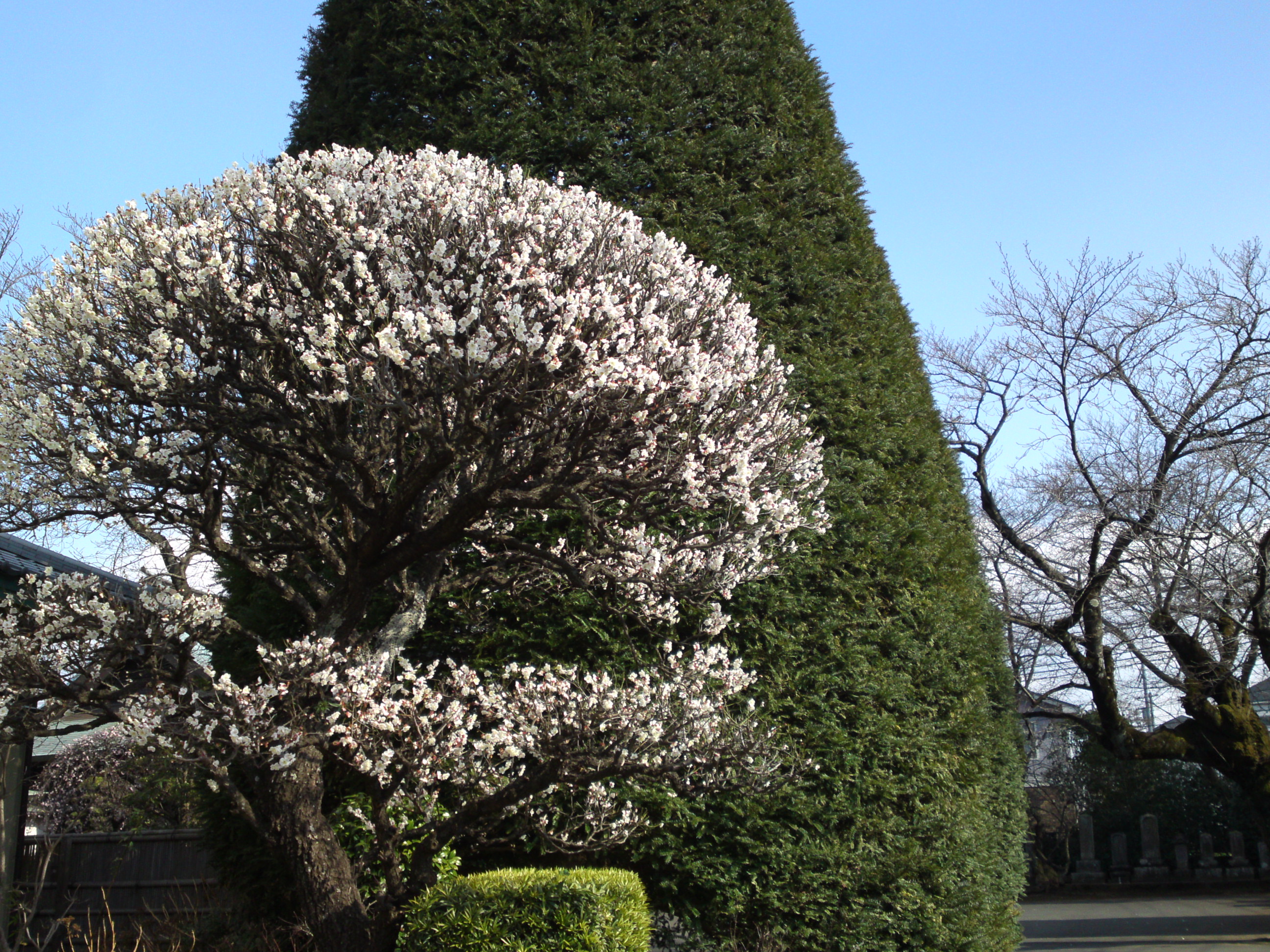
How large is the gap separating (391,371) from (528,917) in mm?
2467

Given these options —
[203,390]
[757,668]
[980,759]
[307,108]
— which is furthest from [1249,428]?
[203,390]

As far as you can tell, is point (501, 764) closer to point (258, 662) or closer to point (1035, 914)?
point (258, 662)

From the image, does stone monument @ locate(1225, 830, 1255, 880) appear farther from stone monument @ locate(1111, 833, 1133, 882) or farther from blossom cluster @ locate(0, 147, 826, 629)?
blossom cluster @ locate(0, 147, 826, 629)

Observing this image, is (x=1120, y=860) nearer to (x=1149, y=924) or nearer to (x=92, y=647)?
(x=1149, y=924)

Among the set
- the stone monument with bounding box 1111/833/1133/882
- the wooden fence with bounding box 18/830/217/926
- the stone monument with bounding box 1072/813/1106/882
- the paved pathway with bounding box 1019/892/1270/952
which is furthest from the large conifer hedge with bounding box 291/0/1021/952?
the stone monument with bounding box 1111/833/1133/882

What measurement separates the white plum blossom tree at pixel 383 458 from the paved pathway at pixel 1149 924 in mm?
9967

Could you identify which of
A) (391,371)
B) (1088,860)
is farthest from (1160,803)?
(391,371)

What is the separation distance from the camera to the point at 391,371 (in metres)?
3.95

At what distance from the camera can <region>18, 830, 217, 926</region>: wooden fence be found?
7.96 m

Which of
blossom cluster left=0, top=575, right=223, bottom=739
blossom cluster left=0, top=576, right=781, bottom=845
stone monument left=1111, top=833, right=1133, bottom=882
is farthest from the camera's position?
stone monument left=1111, top=833, right=1133, bottom=882

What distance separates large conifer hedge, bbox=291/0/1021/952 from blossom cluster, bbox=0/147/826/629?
1.10m

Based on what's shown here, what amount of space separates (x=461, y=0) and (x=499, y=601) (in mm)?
4145

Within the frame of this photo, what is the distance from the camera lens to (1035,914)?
17.6 m

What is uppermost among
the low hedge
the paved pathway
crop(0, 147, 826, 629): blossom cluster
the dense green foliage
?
crop(0, 147, 826, 629): blossom cluster
